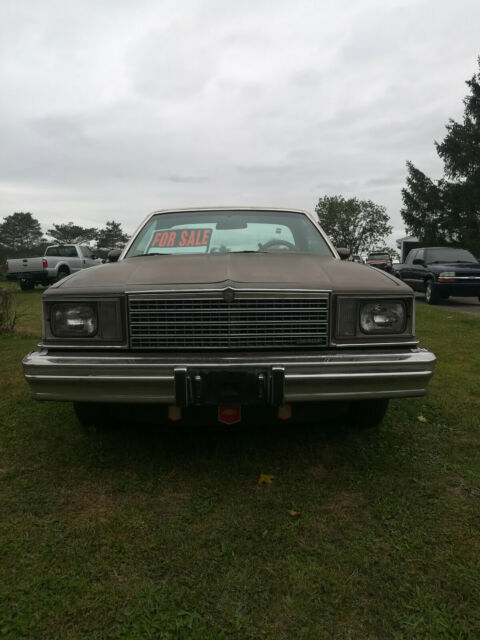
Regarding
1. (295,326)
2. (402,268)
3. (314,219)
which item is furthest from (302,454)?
(402,268)

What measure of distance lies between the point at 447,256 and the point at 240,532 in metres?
12.0

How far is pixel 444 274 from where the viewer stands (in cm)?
1135

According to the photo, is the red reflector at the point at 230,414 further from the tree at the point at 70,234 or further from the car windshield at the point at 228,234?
the tree at the point at 70,234

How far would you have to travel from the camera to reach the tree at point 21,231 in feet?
215

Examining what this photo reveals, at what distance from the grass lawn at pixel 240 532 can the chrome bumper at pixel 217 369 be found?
499mm

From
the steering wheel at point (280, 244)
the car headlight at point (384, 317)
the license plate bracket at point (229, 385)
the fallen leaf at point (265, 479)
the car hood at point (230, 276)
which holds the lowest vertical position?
the fallen leaf at point (265, 479)

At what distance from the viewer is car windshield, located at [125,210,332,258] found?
340cm

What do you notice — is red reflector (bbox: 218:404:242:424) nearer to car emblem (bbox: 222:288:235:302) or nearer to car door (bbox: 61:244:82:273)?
car emblem (bbox: 222:288:235:302)

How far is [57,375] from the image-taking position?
7.41ft

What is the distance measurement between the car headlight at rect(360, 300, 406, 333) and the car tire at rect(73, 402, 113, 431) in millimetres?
1615

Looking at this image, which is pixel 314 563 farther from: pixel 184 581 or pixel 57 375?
pixel 57 375

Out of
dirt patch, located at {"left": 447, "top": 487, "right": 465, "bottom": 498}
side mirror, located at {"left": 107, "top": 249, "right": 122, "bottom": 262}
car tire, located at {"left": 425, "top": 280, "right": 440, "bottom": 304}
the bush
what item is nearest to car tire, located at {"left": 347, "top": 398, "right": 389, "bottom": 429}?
dirt patch, located at {"left": 447, "top": 487, "right": 465, "bottom": 498}

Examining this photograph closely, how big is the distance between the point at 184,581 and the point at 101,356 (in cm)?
110

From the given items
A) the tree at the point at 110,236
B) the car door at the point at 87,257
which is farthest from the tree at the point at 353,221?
the car door at the point at 87,257
